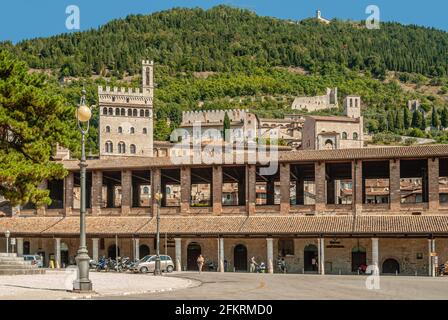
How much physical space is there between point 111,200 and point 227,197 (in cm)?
3562

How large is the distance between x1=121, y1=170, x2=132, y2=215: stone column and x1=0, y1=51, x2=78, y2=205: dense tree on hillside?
2111 centimetres

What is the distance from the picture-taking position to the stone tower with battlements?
165 meters

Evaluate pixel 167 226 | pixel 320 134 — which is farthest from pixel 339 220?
pixel 320 134

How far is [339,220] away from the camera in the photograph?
60.4 metres

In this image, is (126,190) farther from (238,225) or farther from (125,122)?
(125,122)

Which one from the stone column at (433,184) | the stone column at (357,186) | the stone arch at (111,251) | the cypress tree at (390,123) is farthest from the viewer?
the cypress tree at (390,123)

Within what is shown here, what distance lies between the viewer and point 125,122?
168125mm

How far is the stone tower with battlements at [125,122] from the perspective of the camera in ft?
541

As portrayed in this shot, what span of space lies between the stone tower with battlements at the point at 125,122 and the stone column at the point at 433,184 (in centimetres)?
10692

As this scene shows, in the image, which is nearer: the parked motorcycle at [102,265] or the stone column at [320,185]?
the parked motorcycle at [102,265]

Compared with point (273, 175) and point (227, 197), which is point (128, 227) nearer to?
point (273, 175)

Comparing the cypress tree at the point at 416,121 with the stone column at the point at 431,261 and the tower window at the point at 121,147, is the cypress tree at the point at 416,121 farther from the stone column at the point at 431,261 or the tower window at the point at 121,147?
the stone column at the point at 431,261

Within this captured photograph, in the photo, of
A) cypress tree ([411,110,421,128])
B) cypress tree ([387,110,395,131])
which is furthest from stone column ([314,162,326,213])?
cypress tree ([411,110,421,128])

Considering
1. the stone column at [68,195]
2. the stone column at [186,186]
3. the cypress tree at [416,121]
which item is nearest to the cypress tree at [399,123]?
the cypress tree at [416,121]
